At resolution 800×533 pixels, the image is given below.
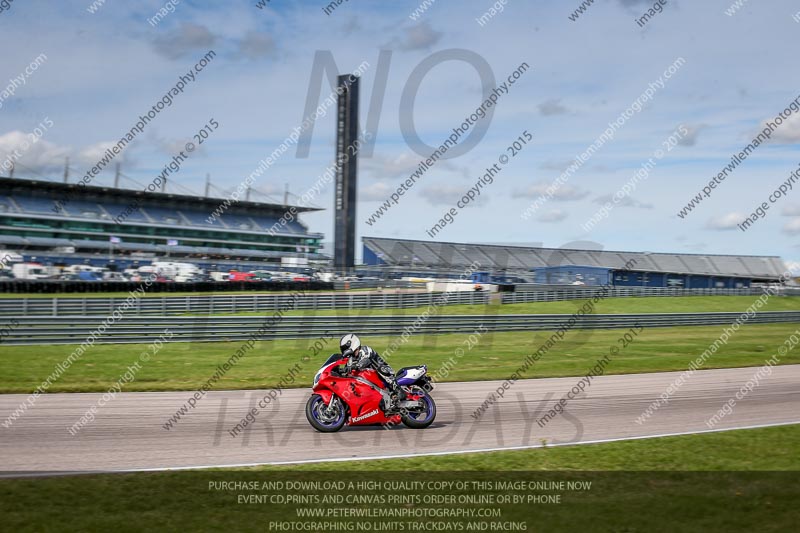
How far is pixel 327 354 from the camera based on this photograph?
71.9 ft

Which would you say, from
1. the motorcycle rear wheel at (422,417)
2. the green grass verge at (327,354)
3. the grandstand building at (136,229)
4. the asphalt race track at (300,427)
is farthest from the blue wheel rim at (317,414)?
the grandstand building at (136,229)

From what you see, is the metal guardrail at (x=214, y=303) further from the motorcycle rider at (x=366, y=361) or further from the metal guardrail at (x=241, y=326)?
the motorcycle rider at (x=366, y=361)

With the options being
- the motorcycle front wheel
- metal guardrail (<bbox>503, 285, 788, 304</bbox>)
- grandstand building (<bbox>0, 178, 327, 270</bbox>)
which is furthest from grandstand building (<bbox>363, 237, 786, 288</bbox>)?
the motorcycle front wheel

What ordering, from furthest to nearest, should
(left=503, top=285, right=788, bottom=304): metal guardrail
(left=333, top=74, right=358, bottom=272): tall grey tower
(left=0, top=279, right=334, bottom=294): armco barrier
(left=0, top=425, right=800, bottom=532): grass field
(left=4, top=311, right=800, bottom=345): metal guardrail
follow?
(left=333, top=74, right=358, bottom=272): tall grey tower
(left=503, top=285, right=788, bottom=304): metal guardrail
(left=0, top=279, right=334, bottom=294): armco barrier
(left=4, top=311, right=800, bottom=345): metal guardrail
(left=0, top=425, right=800, bottom=532): grass field

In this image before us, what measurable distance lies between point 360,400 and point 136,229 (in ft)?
249

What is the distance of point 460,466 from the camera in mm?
8047

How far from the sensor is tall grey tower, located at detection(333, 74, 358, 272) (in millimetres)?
77000

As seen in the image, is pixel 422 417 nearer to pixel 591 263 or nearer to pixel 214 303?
pixel 214 303

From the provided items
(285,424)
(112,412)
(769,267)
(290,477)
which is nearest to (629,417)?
(285,424)

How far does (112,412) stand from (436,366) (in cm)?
924

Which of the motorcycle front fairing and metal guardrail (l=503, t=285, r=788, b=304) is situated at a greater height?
metal guardrail (l=503, t=285, r=788, b=304)

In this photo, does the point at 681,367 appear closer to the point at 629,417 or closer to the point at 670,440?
the point at 629,417

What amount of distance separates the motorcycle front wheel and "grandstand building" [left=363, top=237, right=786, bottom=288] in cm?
5786

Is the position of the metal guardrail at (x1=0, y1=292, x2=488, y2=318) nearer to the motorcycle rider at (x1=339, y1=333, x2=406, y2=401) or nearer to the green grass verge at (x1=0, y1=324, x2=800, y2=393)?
the green grass verge at (x1=0, y1=324, x2=800, y2=393)
